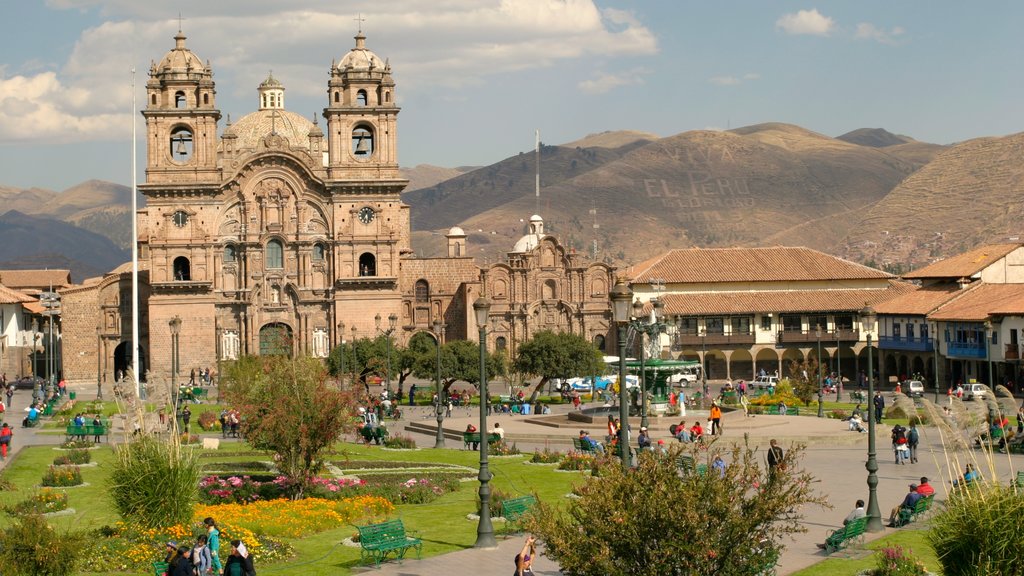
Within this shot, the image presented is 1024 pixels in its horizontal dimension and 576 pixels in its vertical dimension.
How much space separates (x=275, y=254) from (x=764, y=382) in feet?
90.7

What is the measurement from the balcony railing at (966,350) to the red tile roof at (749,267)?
16.3 metres

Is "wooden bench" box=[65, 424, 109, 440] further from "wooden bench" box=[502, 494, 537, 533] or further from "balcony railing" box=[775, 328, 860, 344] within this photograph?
"balcony railing" box=[775, 328, 860, 344]

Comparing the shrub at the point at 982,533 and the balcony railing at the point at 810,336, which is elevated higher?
the balcony railing at the point at 810,336

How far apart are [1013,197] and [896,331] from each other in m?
117

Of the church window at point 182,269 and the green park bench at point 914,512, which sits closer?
the green park bench at point 914,512

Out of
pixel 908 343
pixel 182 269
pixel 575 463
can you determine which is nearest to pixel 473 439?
pixel 575 463

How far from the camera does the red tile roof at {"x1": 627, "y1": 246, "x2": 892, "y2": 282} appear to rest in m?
85.6

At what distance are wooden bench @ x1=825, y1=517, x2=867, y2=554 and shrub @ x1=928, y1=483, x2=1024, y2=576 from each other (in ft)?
19.8

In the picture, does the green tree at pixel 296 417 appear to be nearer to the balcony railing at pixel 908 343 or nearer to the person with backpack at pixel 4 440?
the person with backpack at pixel 4 440

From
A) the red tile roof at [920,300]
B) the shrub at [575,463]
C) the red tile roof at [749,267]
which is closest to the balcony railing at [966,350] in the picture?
the red tile roof at [920,300]

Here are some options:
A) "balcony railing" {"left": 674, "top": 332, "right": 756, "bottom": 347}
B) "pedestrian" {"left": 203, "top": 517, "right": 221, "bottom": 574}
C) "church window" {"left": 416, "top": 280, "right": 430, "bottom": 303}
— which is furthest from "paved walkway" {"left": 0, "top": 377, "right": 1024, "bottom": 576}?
"church window" {"left": 416, "top": 280, "right": 430, "bottom": 303}

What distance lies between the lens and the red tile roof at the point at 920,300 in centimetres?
7431

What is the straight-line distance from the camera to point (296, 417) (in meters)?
32.3

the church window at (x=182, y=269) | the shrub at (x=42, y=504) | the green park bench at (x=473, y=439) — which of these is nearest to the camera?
the shrub at (x=42, y=504)
